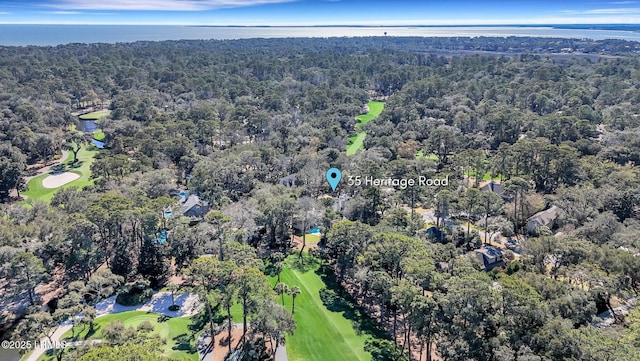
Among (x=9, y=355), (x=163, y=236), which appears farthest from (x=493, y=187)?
(x=9, y=355)

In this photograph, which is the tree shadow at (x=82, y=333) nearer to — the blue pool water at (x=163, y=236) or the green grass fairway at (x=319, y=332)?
the blue pool water at (x=163, y=236)

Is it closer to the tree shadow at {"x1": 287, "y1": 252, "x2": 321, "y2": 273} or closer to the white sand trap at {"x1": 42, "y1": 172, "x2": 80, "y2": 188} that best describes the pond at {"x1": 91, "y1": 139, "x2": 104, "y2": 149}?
the white sand trap at {"x1": 42, "y1": 172, "x2": 80, "y2": 188}

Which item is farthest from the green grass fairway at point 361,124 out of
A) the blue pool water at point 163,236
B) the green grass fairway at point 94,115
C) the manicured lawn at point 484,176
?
the green grass fairway at point 94,115

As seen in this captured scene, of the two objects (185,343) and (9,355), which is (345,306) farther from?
(9,355)

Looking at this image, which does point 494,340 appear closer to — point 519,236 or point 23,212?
point 519,236

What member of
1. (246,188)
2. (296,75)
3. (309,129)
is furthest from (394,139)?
(296,75)

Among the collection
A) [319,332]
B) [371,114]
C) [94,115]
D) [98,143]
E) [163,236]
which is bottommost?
[319,332]
